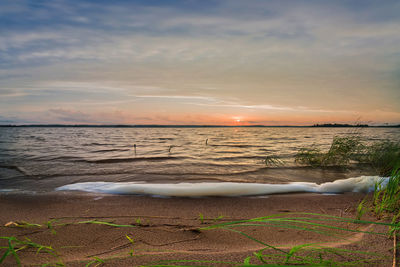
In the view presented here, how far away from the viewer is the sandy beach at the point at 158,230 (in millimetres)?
1499

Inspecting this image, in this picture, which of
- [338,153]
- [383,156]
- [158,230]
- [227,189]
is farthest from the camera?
[338,153]

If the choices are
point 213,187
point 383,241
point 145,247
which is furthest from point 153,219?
point 383,241

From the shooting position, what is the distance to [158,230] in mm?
2244

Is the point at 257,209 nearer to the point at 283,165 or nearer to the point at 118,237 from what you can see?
the point at 118,237

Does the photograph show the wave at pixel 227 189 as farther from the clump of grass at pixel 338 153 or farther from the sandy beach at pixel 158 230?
the clump of grass at pixel 338 153

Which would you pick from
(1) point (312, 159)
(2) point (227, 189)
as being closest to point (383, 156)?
(1) point (312, 159)

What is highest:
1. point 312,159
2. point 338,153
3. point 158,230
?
point 338,153

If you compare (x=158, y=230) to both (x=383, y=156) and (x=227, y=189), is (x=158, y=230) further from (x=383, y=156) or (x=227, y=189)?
(x=383, y=156)

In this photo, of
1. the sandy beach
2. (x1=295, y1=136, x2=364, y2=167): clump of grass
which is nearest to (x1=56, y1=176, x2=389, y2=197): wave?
the sandy beach

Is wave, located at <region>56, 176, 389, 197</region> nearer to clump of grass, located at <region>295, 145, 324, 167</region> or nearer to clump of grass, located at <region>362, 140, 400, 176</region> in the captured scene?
clump of grass, located at <region>362, 140, 400, 176</region>

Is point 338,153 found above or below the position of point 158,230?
above

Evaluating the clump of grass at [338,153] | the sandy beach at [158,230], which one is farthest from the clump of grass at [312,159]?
the sandy beach at [158,230]

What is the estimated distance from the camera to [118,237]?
2037 millimetres

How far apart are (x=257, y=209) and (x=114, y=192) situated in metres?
2.56
